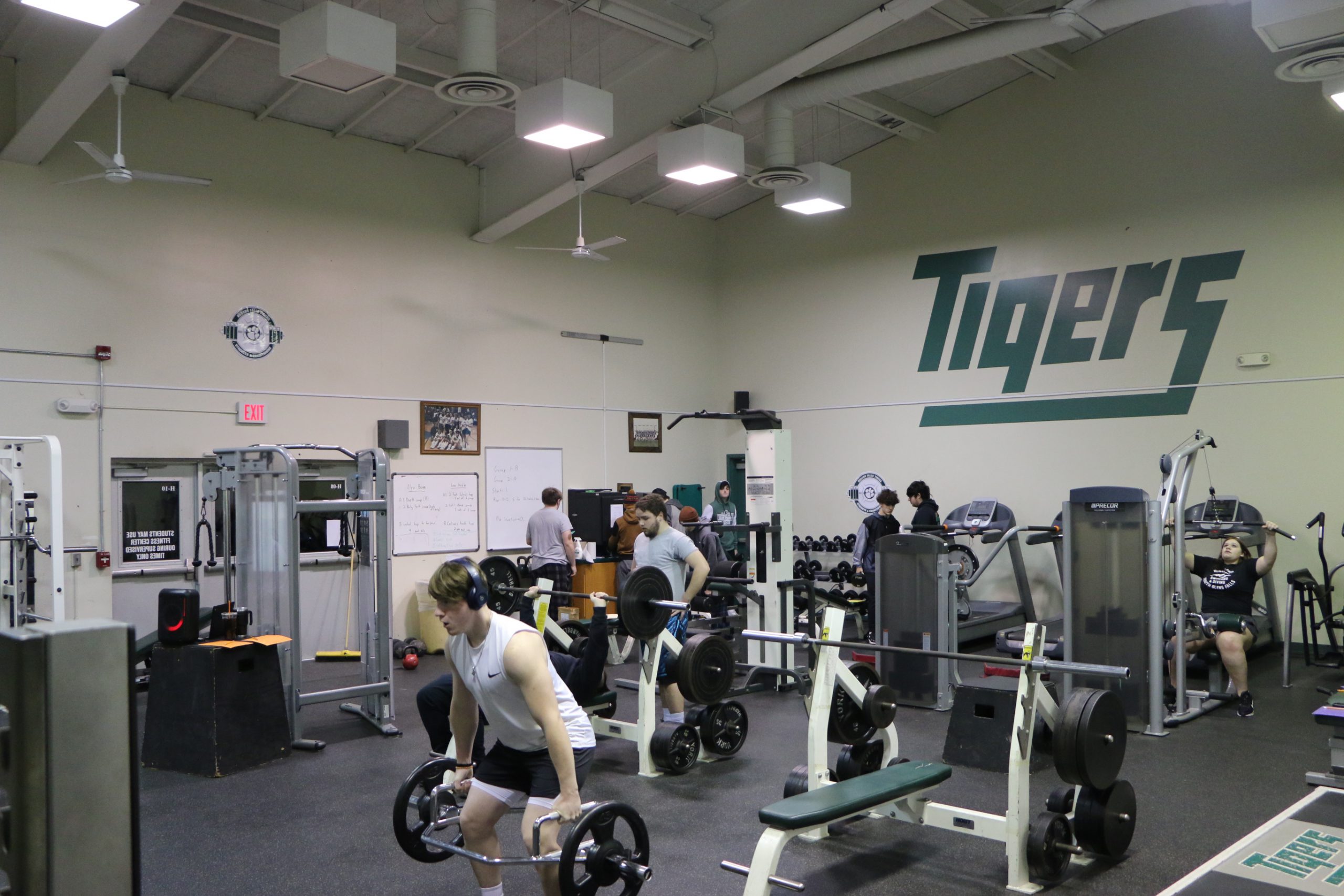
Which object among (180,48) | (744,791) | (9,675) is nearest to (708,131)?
(180,48)

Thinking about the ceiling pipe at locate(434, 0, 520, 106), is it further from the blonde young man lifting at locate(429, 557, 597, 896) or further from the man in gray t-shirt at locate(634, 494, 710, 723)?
the blonde young man lifting at locate(429, 557, 597, 896)

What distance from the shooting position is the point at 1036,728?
4062 millimetres

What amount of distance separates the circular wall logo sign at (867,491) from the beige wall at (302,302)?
2235 mm

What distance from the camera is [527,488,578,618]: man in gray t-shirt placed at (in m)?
9.10

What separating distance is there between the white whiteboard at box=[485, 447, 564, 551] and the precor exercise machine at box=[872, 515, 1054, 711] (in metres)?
4.49

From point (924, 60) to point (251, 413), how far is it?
6231mm

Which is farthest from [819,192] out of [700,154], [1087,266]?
[1087,266]

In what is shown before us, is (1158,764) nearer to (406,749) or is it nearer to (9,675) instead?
(406,749)

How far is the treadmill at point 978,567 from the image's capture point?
8898 mm

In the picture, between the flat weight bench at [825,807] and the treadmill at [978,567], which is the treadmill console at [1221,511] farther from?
the flat weight bench at [825,807]

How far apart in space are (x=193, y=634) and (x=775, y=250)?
27.2 feet

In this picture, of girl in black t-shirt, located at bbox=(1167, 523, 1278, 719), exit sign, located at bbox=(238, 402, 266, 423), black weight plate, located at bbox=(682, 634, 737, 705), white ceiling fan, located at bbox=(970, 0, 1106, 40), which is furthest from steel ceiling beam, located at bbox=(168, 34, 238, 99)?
girl in black t-shirt, located at bbox=(1167, 523, 1278, 719)

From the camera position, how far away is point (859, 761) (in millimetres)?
4535

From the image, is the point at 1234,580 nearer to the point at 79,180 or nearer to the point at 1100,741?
the point at 1100,741
